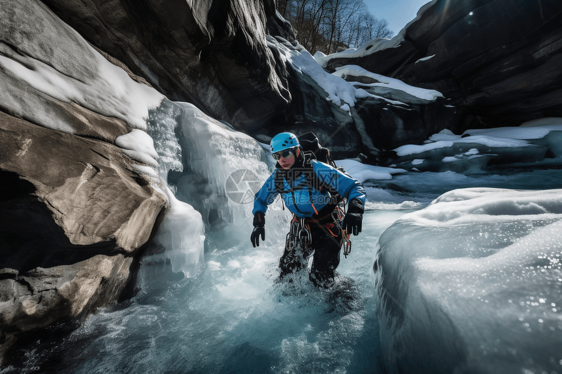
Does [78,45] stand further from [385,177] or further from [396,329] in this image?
[385,177]

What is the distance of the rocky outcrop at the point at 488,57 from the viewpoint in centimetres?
1062

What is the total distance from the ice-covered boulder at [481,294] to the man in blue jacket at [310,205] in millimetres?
877

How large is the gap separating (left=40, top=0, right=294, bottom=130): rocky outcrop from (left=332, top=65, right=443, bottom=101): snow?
10.7 metres

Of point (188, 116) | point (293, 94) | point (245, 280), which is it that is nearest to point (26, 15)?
point (188, 116)

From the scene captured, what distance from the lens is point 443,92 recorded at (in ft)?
48.8

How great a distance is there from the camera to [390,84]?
15.2 m

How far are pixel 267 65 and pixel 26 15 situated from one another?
20.3 feet

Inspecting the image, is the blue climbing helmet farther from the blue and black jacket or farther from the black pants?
the black pants

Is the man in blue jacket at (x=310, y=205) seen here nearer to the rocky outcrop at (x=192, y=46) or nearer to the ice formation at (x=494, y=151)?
the rocky outcrop at (x=192, y=46)

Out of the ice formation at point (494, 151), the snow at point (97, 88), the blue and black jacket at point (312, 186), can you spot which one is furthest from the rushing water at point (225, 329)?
the ice formation at point (494, 151)

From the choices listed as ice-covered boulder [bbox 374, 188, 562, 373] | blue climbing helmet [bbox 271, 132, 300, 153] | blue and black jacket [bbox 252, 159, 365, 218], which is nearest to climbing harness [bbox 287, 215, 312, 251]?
blue and black jacket [bbox 252, 159, 365, 218]

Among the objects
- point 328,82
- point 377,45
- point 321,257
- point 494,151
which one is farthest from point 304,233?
point 377,45

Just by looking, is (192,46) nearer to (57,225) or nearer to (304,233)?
(57,225)

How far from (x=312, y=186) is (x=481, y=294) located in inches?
67.6
